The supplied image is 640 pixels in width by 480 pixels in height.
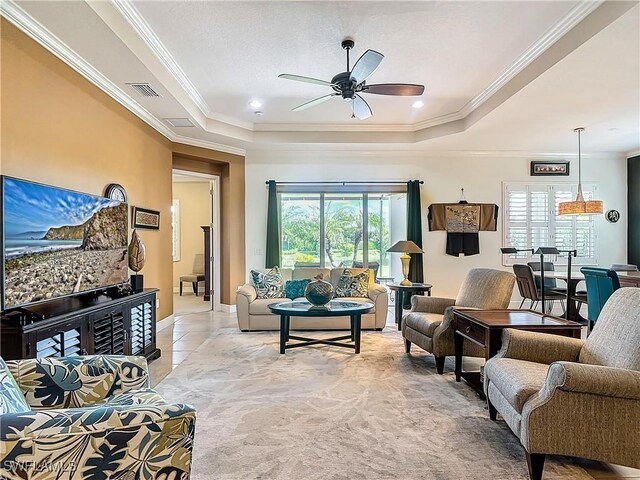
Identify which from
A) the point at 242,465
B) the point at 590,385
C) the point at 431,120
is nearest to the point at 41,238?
the point at 242,465

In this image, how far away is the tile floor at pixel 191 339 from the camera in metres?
2.16

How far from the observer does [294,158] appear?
Answer: 23.5 feet

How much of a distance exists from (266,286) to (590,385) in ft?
14.0

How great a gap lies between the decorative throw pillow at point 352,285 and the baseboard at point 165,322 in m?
2.61

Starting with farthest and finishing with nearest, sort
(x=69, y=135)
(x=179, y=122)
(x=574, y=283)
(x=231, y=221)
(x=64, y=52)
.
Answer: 1. (x=231, y=221)
2. (x=574, y=283)
3. (x=179, y=122)
4. (x=69, y=135)
5. (x=64, y=52)

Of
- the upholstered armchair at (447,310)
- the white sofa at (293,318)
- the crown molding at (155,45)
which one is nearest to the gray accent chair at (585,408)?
the upholstered armchair at (447,310)

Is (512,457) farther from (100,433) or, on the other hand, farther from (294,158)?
(294,158)

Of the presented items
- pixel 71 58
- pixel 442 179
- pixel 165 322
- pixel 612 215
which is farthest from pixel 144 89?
pixel 612 215

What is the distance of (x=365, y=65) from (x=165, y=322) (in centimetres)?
467

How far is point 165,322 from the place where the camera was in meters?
5.96

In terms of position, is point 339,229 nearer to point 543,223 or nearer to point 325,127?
point 325,127

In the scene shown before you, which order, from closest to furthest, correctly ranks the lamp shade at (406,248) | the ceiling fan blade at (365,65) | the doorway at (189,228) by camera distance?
1. the ceiling fan blade at (365,65)
2. the lamp shade at (406,248)
3. the doorway at (189,228)

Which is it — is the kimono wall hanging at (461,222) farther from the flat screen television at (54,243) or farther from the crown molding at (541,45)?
the flat screen television at (54,243)

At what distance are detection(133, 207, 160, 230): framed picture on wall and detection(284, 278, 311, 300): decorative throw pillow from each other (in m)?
2.03
